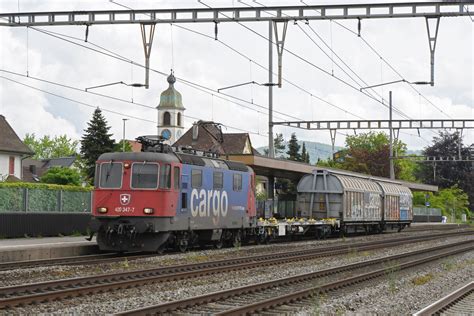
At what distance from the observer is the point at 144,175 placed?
22609mm

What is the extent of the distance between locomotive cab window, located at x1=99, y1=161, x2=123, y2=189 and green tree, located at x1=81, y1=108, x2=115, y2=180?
177 feet

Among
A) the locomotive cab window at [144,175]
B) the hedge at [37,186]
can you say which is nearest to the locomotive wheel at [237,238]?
the locomotive cab window at [144,175]

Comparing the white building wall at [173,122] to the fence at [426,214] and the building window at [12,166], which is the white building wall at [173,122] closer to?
A: the fence at [426,214]

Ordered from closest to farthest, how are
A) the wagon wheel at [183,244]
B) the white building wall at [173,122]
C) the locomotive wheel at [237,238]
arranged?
the wagon wheel at [183,244], the locomotive wheel at [237,238], the white building wall at [173,122]

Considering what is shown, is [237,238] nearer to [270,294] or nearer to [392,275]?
[392,275]

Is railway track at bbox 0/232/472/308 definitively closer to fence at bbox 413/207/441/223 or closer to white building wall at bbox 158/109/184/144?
fence at bbox 413/207/441/223

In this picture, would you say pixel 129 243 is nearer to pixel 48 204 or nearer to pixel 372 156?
pixel 48 204

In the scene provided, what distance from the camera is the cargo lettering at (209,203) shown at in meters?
24.1

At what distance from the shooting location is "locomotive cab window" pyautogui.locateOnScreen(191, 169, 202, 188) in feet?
78.6

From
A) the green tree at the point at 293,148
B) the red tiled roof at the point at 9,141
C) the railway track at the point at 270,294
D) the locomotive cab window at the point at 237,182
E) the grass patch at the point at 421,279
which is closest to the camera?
the railway track at the point at 270,294

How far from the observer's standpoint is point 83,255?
23609 millimetres

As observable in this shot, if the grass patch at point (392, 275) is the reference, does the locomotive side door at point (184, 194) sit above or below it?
above

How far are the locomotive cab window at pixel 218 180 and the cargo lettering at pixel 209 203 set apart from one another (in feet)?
0.63

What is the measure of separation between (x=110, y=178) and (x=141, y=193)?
120cm
